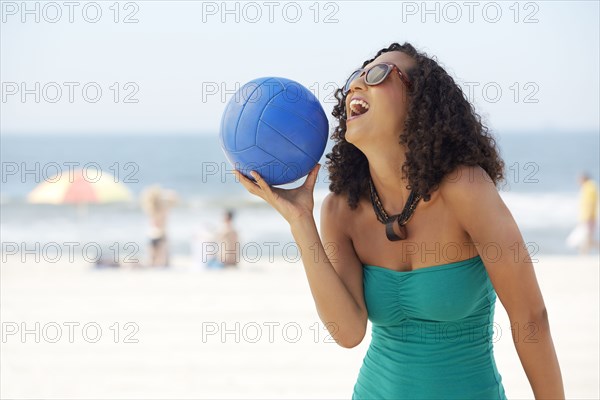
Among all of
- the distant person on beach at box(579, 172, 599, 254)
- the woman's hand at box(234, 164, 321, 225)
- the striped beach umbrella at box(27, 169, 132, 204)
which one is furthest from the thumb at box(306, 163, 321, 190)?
the distant person on beach at box(579, 172, 599, 254)

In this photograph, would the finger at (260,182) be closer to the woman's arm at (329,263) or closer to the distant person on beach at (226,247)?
the woman's arm at (329,263)

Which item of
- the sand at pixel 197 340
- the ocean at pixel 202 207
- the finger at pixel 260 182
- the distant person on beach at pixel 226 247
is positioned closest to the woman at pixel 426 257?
the finger at pixel 260 182

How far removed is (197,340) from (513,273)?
6246 millimetres

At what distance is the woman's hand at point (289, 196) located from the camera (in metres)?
2.93

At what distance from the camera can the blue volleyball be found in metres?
3.08

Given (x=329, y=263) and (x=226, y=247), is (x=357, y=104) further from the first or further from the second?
(x=226, y=247)

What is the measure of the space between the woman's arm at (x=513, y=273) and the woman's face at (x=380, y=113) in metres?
0.32

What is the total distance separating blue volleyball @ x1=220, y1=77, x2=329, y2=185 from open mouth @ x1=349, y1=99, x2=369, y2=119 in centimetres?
33

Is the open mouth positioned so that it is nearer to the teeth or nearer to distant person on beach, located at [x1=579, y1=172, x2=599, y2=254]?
the teeth

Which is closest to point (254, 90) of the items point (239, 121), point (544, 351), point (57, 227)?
point (239, 121)

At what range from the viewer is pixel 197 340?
27.6ft

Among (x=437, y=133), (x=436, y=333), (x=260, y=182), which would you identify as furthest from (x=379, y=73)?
(x=436, y=333)

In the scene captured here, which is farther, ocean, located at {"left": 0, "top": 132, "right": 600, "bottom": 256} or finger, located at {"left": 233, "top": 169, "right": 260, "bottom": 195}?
ocean, located at {"left": 0, "top": 132, "right": 600, "bottom": 256}

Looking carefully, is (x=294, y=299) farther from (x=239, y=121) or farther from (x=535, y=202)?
(x=535, y=202)
